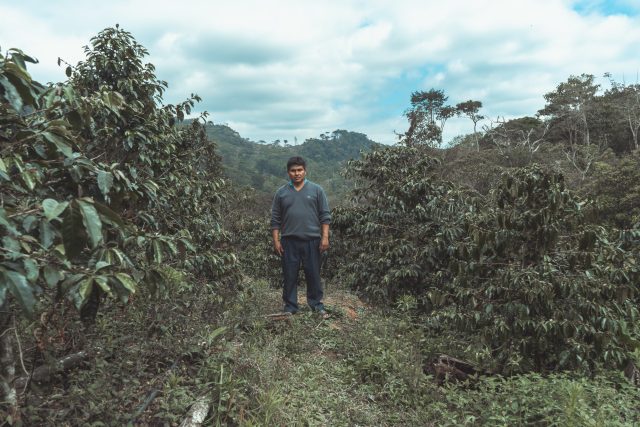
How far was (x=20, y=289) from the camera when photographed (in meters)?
1.32

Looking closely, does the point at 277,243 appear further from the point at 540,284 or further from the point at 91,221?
Result: the point at 91,221

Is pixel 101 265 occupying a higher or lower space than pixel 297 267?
higher

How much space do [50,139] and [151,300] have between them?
6.35ft

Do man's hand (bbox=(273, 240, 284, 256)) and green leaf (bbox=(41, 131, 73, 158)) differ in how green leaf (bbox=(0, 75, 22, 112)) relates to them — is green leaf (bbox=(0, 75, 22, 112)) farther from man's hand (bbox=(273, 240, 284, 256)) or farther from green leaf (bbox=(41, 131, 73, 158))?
man's hand (bbox=(273, 240, 284, 256))

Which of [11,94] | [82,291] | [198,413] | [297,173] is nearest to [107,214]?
[82,291]

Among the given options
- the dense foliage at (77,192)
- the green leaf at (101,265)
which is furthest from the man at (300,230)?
the green leaf at (101,265)

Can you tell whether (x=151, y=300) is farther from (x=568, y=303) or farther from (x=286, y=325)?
(x=568, y=303)

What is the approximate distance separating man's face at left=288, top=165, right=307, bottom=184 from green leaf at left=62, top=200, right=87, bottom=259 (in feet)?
12.5

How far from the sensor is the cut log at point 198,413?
2590 mm

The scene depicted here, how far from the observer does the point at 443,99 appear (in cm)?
3788

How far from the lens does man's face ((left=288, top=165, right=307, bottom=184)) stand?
5.09 meters

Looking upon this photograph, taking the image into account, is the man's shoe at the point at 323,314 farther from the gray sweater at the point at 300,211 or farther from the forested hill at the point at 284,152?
the forested hill at the point at 284,152

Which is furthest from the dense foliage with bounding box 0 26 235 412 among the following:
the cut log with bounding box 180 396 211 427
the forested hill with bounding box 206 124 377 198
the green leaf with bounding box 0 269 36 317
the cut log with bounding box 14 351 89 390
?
the forested hill with bounding box 206 124 377 198

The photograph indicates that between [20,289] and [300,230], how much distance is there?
3.91 meters
